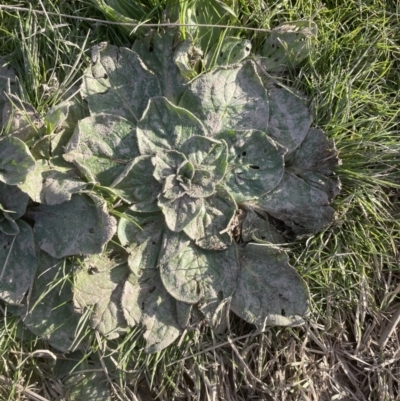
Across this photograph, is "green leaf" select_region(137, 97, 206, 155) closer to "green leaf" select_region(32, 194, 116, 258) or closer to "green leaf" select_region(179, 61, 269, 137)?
"green leaf" select_region(179, 61, 269, 137)

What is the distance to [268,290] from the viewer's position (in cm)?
173

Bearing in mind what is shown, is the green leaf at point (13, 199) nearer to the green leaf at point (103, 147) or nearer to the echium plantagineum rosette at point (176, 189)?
the echium plantagineum rosette at point (176, 189)

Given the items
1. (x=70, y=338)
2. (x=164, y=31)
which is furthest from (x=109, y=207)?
(x=164, y=31)

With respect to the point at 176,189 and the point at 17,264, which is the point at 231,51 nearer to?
the point at 176,189

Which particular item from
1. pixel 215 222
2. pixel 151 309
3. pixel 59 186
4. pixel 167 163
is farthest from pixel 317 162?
pixel 59 186

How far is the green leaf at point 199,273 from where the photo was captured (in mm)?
1701

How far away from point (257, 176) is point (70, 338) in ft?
2.63

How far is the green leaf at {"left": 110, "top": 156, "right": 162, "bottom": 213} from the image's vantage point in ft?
5.50

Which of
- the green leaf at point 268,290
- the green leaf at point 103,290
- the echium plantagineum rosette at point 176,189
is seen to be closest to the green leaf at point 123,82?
the echium plantagineum rosette at point 176,189

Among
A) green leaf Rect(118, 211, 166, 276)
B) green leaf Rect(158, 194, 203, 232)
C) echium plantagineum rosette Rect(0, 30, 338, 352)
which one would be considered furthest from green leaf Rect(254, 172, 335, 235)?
green leaf Rect(118, 211, 166, 276)

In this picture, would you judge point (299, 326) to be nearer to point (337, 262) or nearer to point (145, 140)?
point (337, 262)

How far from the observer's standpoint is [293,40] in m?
1.81

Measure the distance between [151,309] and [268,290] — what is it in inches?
15.0

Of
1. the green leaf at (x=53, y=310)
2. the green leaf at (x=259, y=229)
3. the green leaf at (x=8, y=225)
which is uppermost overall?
the green leaf at (x=259, y=229)
